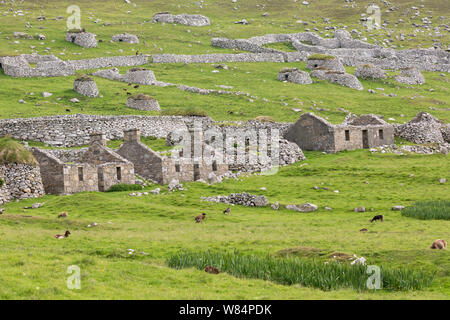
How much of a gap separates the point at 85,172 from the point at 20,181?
13.2 feet

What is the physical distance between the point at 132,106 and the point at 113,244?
135ft

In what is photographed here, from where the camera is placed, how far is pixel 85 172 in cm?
4319

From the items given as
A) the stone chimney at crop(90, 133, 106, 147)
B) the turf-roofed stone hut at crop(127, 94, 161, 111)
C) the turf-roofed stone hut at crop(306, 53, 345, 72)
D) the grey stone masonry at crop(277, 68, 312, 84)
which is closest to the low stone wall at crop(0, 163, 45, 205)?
the stone chimney at crop(90, 133, 106, 147)

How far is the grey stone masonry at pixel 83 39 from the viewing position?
97606 mm

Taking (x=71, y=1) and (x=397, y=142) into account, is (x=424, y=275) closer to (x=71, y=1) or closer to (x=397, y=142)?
(x=397, y=142)

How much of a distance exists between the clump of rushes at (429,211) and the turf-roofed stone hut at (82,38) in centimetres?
7024

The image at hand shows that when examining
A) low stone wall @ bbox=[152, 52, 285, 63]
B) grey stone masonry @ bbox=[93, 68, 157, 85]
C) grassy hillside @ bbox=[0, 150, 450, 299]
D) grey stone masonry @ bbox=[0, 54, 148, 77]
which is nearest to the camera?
grassy hillside @ bbox=[0, 150, 450, 299]

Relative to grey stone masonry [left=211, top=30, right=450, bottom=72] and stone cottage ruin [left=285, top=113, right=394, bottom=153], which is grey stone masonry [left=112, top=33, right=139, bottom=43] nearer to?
grey stone masonry [left=211, top=30, right=450, bottom=72]

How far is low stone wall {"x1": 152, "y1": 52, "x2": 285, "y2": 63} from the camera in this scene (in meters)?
93.6

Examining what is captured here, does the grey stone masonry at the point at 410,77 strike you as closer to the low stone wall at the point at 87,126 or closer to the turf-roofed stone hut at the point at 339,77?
the turf-roofed stone hut at the point at 339,77

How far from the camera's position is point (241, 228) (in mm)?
32594

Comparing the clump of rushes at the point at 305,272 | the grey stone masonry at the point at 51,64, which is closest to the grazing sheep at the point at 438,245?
the clump of rushes at the point at 305,272

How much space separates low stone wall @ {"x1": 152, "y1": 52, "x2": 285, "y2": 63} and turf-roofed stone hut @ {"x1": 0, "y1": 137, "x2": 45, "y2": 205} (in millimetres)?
52247
